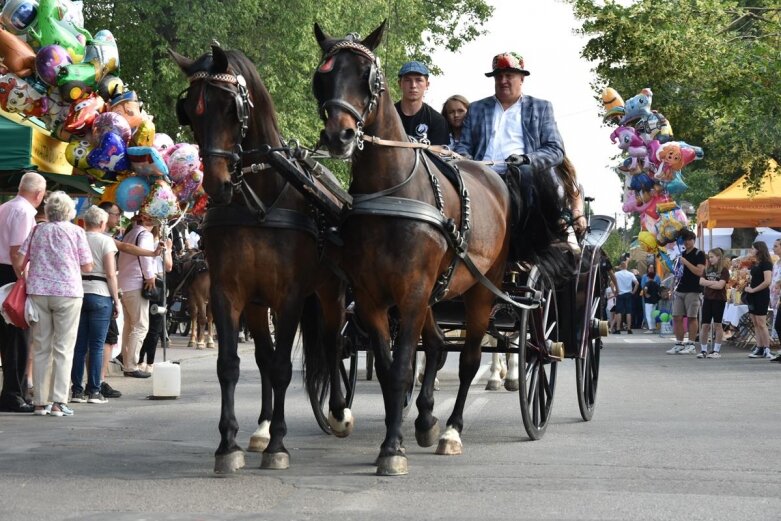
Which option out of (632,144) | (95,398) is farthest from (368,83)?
(632,144)

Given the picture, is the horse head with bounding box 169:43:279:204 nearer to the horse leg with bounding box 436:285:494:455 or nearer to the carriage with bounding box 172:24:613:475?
the carriage with bounding box 172:24:613:475

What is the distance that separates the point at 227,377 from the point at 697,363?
14.5 m

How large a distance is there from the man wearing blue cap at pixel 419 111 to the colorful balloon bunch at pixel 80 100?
175 inches

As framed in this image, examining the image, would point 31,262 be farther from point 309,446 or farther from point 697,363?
point 697,363

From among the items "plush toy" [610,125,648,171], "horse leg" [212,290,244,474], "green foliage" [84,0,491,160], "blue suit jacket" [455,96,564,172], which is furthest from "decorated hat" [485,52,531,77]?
"green foliage" [84,0,491,160]

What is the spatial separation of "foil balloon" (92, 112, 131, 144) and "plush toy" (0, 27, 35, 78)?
0.87 metres

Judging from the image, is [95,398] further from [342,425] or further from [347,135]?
[347,135]

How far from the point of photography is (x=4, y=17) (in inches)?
549

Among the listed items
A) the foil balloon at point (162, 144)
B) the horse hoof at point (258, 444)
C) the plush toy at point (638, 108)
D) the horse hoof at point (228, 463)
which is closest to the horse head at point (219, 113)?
the horse hoof at point (228, 463)

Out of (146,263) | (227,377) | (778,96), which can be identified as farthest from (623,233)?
(227,377)

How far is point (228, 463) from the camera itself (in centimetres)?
786

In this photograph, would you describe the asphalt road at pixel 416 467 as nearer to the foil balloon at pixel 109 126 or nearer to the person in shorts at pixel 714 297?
the foil balloon at pixel 109 126

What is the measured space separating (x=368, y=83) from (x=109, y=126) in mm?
7031

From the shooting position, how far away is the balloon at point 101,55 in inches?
571
